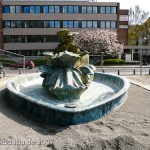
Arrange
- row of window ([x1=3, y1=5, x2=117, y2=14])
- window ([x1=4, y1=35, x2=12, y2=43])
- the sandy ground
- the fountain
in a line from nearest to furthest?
the sandy ground
the fountain
row of window ([x1=3, y1=5, x2=117, y2=14])
window ([x1=4, y1=35, x2=12, y2=43])

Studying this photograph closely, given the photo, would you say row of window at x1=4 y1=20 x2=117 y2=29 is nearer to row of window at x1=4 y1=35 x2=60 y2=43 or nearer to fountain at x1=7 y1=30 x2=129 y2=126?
row of window at x1=4 y1=35 x2=60 y2=43

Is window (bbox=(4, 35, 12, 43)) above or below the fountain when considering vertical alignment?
above

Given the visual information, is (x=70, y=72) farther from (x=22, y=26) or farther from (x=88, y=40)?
(x=22, y=26)

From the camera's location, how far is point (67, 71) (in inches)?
457

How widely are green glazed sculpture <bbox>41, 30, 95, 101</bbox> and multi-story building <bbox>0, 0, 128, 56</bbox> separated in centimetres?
4421

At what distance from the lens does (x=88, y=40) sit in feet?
162

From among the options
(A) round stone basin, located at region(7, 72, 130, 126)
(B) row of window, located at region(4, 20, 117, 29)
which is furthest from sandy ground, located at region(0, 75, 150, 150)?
(B) row of window, located at region(4, 20, 117, 29)

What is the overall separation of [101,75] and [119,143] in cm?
1088

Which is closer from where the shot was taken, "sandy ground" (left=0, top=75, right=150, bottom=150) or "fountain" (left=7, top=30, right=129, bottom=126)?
"sandy ground" (left=0, top=75, right=150, bottom=150)

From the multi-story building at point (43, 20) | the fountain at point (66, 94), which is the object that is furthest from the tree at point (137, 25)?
the fountain at point (66, 94)

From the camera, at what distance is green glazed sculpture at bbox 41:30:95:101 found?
36.6 ft

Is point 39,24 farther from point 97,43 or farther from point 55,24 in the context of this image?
point 97,43

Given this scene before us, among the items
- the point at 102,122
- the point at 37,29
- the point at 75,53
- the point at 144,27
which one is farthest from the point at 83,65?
the point at 144,27

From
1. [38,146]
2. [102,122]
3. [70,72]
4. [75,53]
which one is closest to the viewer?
[38,146]
